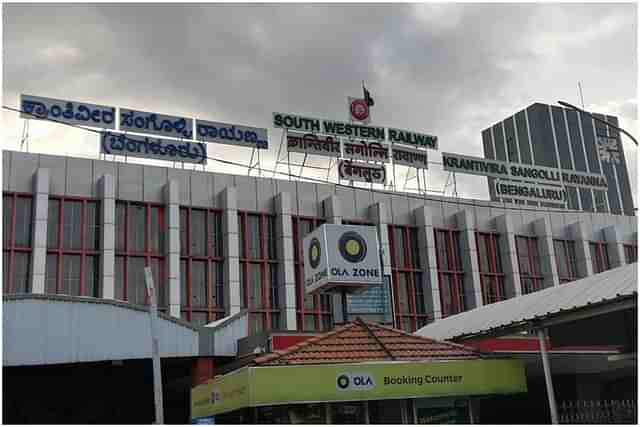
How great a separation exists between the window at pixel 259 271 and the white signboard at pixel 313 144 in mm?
5471

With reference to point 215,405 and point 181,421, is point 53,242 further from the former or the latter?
point 215,405

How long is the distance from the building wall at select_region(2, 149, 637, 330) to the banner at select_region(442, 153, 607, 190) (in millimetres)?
3255

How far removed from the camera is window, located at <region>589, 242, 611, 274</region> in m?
60.4

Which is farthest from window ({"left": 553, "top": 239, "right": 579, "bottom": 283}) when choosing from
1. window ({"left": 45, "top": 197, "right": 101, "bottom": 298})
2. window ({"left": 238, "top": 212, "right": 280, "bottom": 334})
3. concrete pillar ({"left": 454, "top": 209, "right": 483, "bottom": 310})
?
window ({"left": 45, "top": 197, "right": 101, "bottom": 298})

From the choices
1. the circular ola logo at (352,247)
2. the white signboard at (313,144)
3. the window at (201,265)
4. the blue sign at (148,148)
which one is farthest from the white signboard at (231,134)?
the circular ola logo at (352,247)

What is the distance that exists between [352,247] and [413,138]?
31861mm

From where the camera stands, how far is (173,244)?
1805 inches

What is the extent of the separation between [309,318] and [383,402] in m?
30.4

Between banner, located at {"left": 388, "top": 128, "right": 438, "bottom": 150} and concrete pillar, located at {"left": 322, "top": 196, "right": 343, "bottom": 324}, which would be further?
banner, located at {"left": 388, "top": 128, "right": 438, "bottom": 150}

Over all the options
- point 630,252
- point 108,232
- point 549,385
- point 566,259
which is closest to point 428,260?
point 566,259

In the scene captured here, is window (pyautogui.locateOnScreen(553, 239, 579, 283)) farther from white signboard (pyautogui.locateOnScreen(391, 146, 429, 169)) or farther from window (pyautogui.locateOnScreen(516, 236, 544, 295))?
white signboard (pyautogui.locateOnScreen(391, 146, 429, 169))

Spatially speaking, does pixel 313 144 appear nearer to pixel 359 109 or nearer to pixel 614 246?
pixel 359 109

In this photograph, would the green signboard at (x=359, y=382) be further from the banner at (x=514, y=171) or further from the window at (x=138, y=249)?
the banner at (x=514, y=171)

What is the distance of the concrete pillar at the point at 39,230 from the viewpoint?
41750 millimetres
